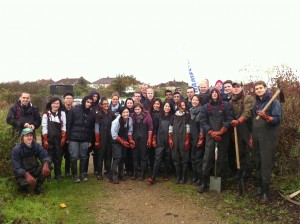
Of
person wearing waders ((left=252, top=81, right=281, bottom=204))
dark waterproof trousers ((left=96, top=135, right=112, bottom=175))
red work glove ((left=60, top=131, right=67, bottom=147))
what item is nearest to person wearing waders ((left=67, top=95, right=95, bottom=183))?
red work glove ((left=60, top=131, right=67, bottom=147))

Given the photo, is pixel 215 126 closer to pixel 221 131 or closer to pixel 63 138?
pixel 221 131

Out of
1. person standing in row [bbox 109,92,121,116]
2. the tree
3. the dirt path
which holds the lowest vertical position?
the dirt path

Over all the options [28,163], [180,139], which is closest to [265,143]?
[180,139]

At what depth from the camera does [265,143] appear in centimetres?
534

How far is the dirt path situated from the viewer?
5.16m

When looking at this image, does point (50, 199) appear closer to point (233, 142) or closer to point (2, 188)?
point (2, 188)

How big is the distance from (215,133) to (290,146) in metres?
1.48

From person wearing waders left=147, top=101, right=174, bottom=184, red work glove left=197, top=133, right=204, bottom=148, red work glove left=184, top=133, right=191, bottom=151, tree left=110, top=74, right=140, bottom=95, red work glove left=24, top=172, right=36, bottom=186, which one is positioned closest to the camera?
red work glove left=24, top=172, right=36, bottom=186

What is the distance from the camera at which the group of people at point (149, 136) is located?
5.93 meters

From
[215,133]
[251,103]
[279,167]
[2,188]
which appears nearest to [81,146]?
[2,188]

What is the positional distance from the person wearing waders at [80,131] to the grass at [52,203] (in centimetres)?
55

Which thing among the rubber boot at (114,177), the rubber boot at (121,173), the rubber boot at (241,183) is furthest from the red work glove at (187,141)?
the rubber boot at (114,177)

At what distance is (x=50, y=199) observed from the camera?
579 centimetres

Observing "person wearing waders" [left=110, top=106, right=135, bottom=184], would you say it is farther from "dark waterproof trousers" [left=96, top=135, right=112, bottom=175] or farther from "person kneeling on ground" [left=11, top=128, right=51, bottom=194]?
"person kneeling on ground" [left=11, top=128, right=51, bottom=194]
